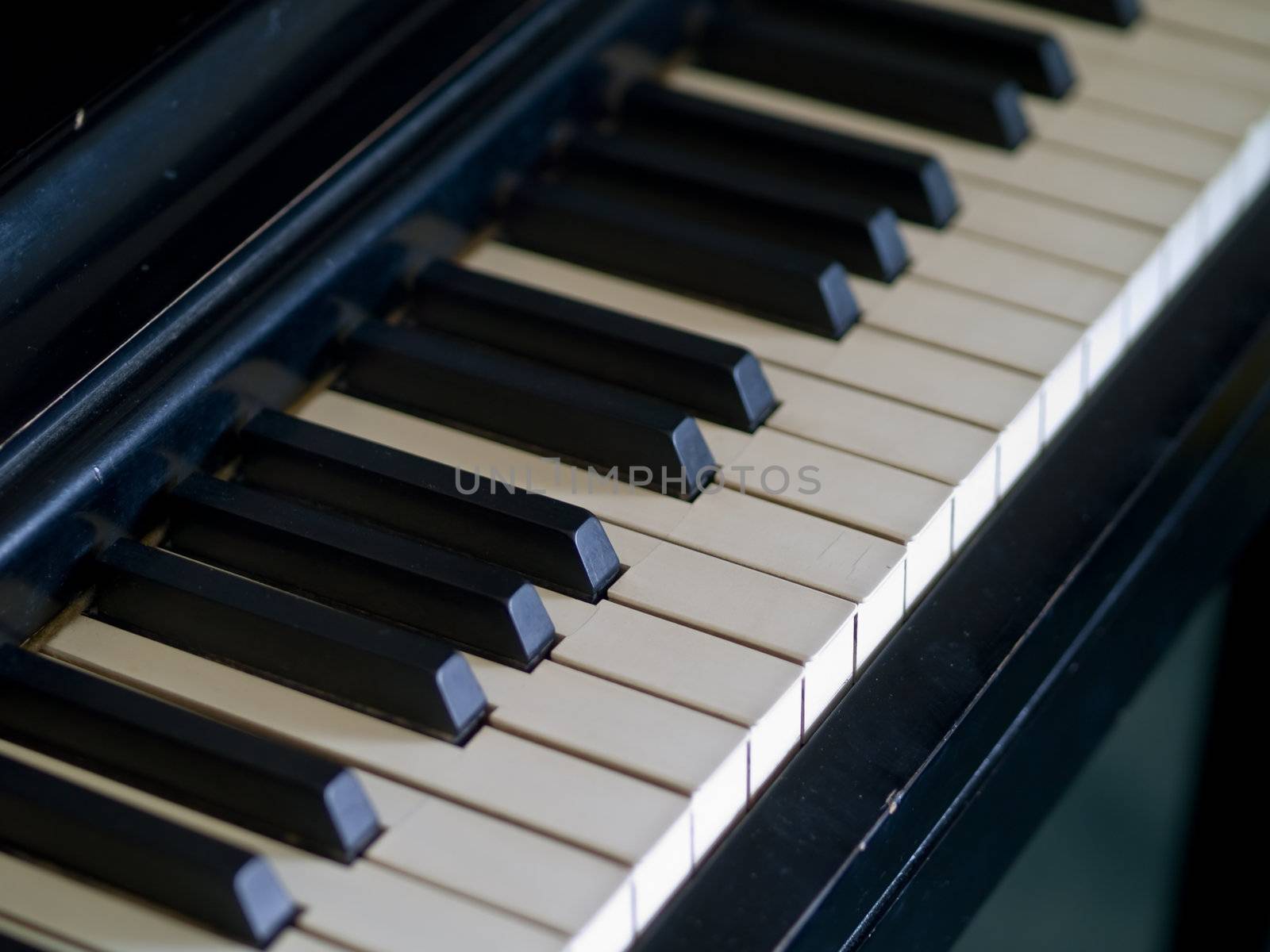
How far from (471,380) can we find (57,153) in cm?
30

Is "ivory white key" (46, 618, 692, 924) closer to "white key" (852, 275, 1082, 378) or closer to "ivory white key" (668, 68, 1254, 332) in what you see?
"white key" (852, 275, 1082, 378)

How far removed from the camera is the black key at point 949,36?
59.0 inches

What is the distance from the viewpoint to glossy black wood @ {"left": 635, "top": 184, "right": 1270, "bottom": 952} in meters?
0.94

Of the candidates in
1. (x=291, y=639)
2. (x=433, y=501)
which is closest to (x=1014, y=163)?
(x=433, y=501)

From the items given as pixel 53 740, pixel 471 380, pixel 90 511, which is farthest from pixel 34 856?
pixel 471 380

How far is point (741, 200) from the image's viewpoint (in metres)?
1.34

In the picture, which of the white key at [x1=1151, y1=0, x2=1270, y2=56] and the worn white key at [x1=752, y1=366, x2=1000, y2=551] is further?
the white key at [x1=1151, y1=0, x2=1270, y2=56]

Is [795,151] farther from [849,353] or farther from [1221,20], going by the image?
[1221,20]

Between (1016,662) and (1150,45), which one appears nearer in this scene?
(1016,662)

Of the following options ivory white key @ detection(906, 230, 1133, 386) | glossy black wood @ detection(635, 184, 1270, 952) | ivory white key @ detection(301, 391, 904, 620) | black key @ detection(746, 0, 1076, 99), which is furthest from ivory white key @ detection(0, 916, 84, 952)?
black key @ detection(746, 0, 1076, 99)

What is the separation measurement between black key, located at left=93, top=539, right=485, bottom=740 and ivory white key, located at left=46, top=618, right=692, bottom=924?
10 millimetres

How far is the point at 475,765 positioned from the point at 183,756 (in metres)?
0.15

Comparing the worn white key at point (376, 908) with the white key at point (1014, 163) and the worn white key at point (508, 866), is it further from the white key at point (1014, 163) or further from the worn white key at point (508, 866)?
the white key at point (1014, 163)

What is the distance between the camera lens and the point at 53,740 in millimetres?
935
